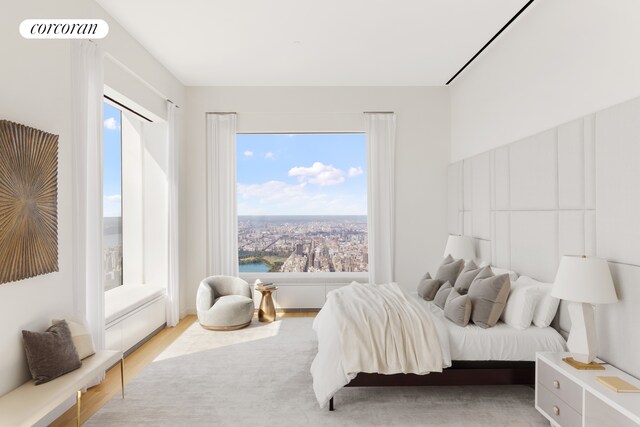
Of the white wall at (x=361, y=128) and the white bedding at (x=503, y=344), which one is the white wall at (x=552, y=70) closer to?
the white wall at (x=361, y=128)

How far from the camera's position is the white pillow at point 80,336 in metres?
2.73

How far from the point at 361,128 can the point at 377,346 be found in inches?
139

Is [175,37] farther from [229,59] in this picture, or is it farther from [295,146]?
[295,146]

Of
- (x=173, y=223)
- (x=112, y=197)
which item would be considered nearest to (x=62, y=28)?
(x=112, y=197)

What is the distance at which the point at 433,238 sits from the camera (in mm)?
5648

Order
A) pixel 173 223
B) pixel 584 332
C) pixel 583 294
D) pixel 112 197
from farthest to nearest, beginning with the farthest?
pixel 173 223, pixel 112 197, pixel 584 332, pixel 583 294

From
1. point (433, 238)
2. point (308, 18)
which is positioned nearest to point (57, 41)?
point (308, 18)

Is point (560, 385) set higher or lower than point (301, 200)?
lower

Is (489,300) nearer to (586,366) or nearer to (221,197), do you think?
(586,366)

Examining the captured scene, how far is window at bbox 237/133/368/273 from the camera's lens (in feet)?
20.0

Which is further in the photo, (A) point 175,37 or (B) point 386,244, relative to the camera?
(B) point 386,244

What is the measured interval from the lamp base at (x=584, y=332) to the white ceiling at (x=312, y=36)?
2.49 meters

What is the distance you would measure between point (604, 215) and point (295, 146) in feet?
14.2

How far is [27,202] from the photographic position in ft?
8.09
